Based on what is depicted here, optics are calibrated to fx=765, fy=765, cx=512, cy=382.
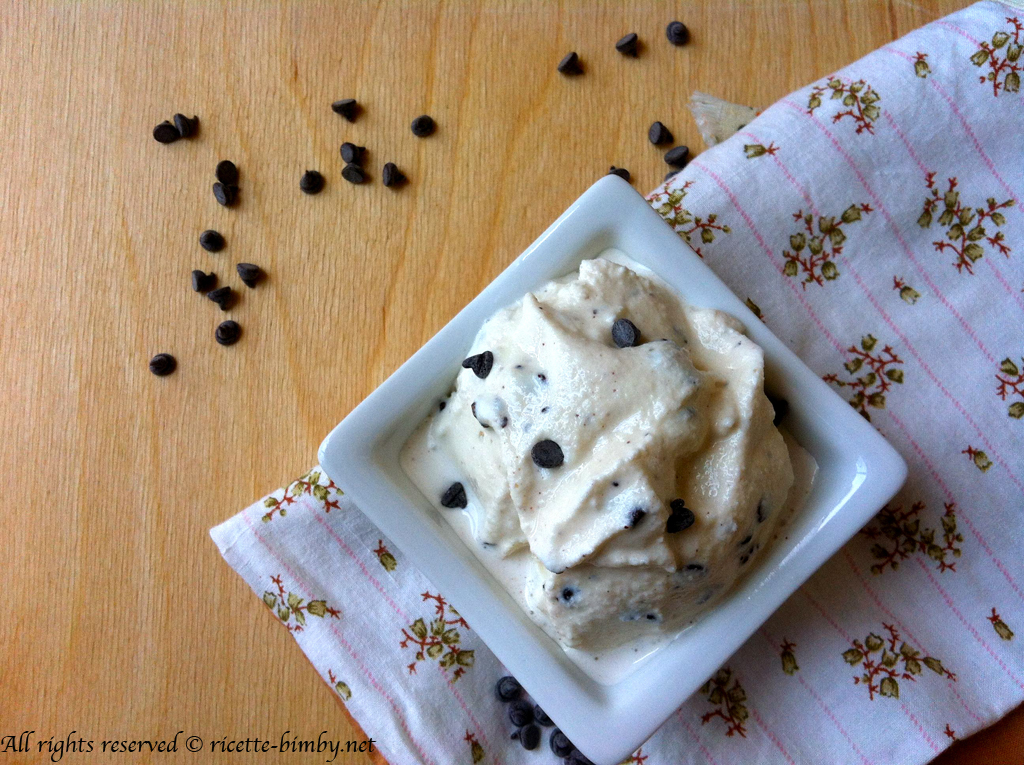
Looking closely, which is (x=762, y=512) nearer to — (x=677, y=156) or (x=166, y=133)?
(x=677, y=156)

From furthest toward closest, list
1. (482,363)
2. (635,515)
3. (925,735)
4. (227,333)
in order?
(227,333)
(925,735)
(482,363)
(635,515)

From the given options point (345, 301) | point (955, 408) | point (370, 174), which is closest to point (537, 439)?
point (345, 301)

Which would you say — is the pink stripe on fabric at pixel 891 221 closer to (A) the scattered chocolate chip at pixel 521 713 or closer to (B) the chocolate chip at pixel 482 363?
(B) the chocolate chip at pixel 482 363

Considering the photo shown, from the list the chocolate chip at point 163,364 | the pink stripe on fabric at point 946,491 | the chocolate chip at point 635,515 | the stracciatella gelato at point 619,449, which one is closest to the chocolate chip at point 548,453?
the stracciatella gelato at point 619,449

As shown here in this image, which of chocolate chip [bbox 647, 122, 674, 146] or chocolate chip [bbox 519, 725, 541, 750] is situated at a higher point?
chocolate chip [bbox 647, 122, 674, 146]

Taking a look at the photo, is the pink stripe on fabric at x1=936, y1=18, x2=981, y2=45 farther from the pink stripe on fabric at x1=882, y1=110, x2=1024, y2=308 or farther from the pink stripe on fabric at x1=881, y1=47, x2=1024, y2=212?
the pink stripe on fabric at x1=882, y1=110, x2=1024, y2=308

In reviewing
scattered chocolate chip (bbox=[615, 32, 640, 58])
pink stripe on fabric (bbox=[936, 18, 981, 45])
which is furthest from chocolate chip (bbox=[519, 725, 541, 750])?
pink stripe on fabric (bbox=[936, 18, 981, 45])

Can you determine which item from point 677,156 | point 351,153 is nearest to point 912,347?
point 677,156
